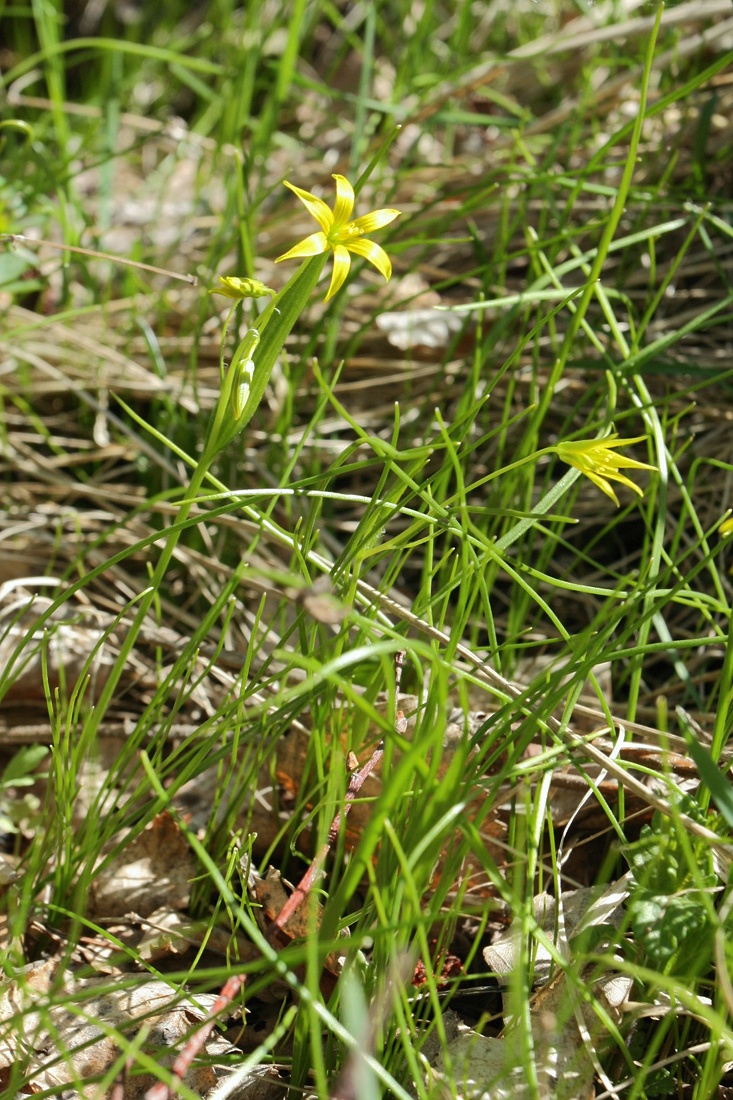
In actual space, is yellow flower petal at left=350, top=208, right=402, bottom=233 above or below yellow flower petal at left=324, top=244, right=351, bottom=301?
above

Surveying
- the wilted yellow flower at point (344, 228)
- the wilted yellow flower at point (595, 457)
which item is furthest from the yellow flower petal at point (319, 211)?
the wilted yellow flower at point (595, 457)

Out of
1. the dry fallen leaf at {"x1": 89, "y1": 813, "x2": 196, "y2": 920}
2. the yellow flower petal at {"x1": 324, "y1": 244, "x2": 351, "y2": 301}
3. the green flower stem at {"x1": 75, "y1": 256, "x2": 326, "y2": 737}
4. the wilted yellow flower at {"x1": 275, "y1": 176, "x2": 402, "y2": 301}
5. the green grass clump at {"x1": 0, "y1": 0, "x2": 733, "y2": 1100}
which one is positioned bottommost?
the dry fallen leaf at {"x1": 89, "y1": 813, "x2": 196, "y2": 920}

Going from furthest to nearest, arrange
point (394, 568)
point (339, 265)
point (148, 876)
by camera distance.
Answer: point (148, 876), point (394, 568), point (339, 265)

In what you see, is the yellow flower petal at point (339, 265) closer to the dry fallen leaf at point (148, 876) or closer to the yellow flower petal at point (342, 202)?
the yellow flower petal at point (342, 202)

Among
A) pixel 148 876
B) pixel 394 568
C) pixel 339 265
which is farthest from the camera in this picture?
pixel 148 876

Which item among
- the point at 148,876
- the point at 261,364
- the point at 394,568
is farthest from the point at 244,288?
the point at 148,876

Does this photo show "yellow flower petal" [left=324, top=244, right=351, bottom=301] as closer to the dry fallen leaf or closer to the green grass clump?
the green grass clump

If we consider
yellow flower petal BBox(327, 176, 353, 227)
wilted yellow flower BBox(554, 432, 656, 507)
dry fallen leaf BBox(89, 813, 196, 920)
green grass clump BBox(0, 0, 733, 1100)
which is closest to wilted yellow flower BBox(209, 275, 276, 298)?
green grass clump BBox(0, 0, 733, 1100)

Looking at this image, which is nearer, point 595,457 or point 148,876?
point 595,457

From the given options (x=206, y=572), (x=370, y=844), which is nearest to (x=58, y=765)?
(x=370, y=844)

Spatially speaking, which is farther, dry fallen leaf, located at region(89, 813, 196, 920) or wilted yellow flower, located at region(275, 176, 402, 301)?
dry fallen leaf, located at region(89, 813, 196, 920)

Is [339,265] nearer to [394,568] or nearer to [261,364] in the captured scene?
[261,364]
